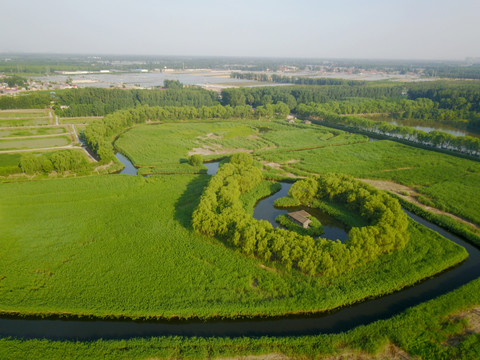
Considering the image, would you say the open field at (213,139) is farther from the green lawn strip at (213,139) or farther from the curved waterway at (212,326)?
the curved waterway at (212,326)

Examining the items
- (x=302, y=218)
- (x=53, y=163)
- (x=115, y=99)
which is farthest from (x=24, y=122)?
(x=302, y=218)

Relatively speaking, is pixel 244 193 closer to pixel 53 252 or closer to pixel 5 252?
pixel 53 252

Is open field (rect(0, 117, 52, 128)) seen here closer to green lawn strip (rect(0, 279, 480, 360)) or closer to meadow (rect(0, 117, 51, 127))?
meadow (rect(0, 117, 51, 127))

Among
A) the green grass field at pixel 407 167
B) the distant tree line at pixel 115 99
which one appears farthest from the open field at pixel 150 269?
the distant tree line at pixel 115 99

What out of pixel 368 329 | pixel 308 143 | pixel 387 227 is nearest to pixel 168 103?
pixel 308 143

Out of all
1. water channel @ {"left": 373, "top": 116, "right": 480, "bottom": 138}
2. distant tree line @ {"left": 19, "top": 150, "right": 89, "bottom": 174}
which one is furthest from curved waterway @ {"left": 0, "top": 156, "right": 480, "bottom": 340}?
water channel @ {"left": 373, "top": 116, "right": 480, "bottom": 138}
